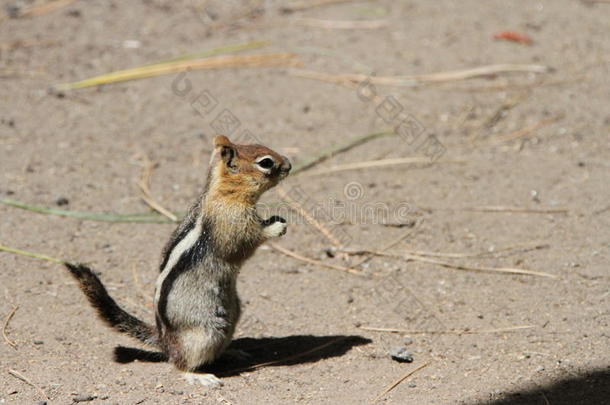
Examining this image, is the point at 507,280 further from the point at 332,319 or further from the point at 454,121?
the point at 454,121

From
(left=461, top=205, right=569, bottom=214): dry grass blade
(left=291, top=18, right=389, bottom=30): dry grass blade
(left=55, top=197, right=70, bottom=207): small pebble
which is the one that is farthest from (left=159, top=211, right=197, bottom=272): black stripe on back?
(left=291, top=18, right=389, bottom=30): dry grass blade

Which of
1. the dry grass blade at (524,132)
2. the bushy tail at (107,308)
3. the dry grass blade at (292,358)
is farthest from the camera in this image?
the dry grass blade at (524,132)

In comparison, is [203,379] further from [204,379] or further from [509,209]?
[509,209]

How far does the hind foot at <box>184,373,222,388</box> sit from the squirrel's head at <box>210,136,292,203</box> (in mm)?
775

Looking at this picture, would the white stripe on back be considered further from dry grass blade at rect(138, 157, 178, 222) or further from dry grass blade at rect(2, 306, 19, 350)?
A: dry grass blade at rect(138, 157, 178, 222)

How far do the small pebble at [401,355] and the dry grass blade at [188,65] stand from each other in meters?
3.50

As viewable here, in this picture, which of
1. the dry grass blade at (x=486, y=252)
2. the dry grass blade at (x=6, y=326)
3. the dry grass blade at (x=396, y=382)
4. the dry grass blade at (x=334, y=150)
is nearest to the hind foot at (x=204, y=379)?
the dry grass blade at (x=396, y=382)

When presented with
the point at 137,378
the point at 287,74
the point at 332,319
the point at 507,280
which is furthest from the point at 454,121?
the point at 137,378


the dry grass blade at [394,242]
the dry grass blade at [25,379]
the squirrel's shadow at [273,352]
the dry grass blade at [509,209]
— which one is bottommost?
the dry grass blade at [394,242]

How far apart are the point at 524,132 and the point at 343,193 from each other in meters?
1.52

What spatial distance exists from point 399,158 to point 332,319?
5.90ft

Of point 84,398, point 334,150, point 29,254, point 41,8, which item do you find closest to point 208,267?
point 84,398

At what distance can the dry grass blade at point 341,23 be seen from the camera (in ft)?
23.3

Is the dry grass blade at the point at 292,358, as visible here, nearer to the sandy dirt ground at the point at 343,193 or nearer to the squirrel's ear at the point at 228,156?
the sandy dirt ground at the point at 343,193
